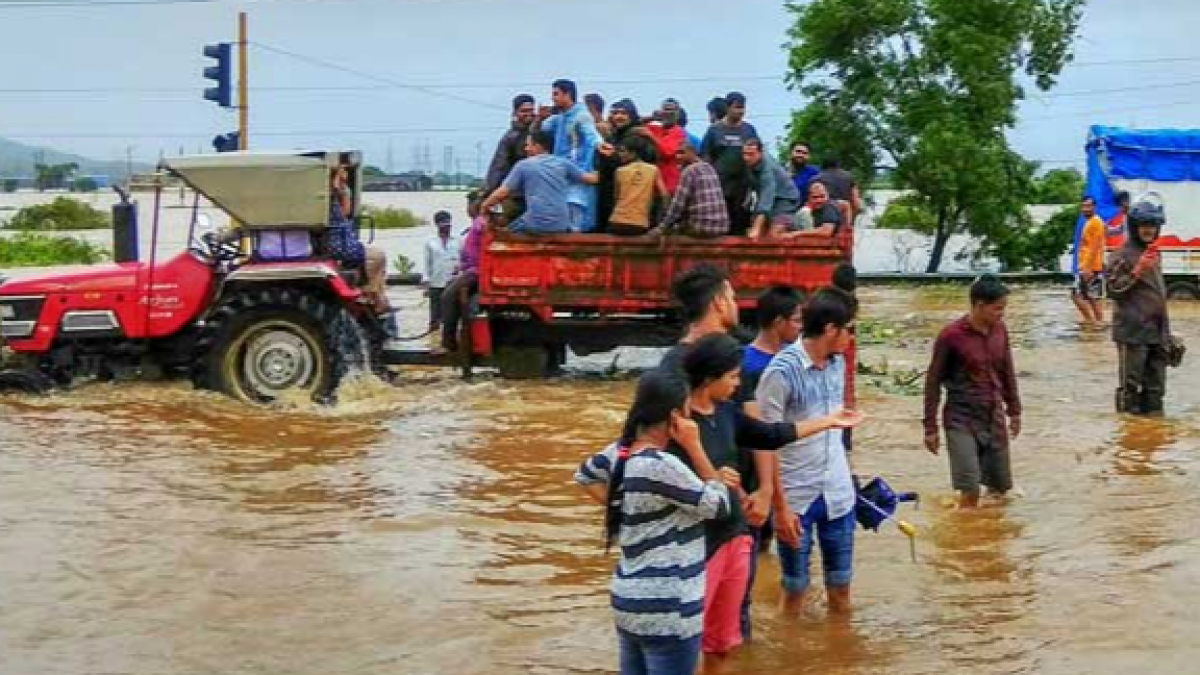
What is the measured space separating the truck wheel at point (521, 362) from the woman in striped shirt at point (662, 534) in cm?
1022

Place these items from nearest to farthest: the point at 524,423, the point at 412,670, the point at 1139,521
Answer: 1. the point at 412,670
2. the point at 1139,521
3. the point at 524,423

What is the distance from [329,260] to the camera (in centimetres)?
1478

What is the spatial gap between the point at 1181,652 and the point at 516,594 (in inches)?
118

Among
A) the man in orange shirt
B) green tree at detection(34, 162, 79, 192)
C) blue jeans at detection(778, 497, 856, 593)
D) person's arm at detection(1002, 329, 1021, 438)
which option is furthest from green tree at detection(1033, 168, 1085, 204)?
green tree at detection(34, 162, 79, 192)

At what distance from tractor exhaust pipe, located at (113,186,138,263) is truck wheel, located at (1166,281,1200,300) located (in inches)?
659

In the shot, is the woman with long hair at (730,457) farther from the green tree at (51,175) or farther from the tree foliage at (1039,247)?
the green tree at (51,175)

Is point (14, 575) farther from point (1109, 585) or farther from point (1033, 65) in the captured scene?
point (1033, 65)

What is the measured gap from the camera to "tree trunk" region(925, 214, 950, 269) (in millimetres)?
31625

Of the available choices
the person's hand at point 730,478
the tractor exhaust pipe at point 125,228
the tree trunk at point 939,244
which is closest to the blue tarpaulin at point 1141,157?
the tree trunk at point 939,244

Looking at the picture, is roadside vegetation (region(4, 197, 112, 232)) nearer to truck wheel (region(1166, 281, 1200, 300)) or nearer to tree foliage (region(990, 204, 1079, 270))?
tree foliage (region(990, 204, 1079, 270))

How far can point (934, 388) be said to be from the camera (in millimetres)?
9414

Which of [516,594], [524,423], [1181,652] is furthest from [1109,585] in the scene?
[524,423]

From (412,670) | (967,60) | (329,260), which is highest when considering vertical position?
(967,60)

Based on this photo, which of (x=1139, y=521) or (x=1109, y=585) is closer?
(x=1109, y=585)
